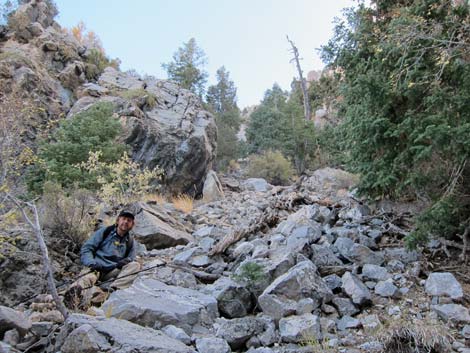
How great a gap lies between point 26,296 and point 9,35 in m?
16.0

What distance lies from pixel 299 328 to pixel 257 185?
12742 mm

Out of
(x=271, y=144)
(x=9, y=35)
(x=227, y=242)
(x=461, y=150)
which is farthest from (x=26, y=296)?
(x=271, y=144)

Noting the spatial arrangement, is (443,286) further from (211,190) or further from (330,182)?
(211,190)

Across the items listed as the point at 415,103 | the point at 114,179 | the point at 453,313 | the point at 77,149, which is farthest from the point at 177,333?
the point at 77,149

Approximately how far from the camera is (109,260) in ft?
16.2

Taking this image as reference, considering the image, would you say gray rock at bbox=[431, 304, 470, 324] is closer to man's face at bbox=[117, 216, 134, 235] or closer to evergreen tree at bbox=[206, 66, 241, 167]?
man's face at bbox=[117, 216, 134, 235]

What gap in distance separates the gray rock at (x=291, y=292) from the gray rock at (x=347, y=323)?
1.08 feet

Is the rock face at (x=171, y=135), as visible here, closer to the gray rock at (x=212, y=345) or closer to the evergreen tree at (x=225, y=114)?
the evergreen tree at (x=225, y=114)

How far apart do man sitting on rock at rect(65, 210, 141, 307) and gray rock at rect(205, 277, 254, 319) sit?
1127 mm

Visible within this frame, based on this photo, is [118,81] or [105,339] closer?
[105,339]

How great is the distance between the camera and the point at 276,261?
488cm

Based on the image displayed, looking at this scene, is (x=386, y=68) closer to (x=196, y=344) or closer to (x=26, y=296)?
(x=196, y=344)

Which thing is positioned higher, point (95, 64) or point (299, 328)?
point (95, 64)

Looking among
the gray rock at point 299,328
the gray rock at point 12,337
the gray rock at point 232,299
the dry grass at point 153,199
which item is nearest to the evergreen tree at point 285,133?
the dry grass at point 153,199
